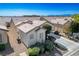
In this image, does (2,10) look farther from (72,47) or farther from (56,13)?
(72,47)

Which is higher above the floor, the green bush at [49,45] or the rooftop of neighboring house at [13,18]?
the rooftop of neighboring house at [13,18]

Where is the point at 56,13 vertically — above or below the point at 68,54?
above

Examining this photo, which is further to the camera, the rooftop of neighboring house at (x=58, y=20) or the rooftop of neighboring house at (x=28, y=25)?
the rooftop of neighboring house at (x=58, y=20)

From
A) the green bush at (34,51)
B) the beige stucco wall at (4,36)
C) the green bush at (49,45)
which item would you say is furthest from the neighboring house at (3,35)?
the green bush at (49,45)

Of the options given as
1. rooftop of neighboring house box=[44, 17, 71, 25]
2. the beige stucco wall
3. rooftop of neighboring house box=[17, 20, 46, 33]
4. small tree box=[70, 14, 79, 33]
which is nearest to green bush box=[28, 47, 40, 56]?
rooftop of neighboring house box=[17, 20, 46, 33]

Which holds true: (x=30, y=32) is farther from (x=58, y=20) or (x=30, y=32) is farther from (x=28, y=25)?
(x=58, y=20)

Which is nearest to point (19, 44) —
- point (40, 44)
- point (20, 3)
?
point (40, 44)

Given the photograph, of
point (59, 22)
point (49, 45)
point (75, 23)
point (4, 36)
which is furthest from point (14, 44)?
point (75, 23)

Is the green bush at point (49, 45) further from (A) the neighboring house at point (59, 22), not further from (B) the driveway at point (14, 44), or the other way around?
(B) the driveway at point (14, 44)
